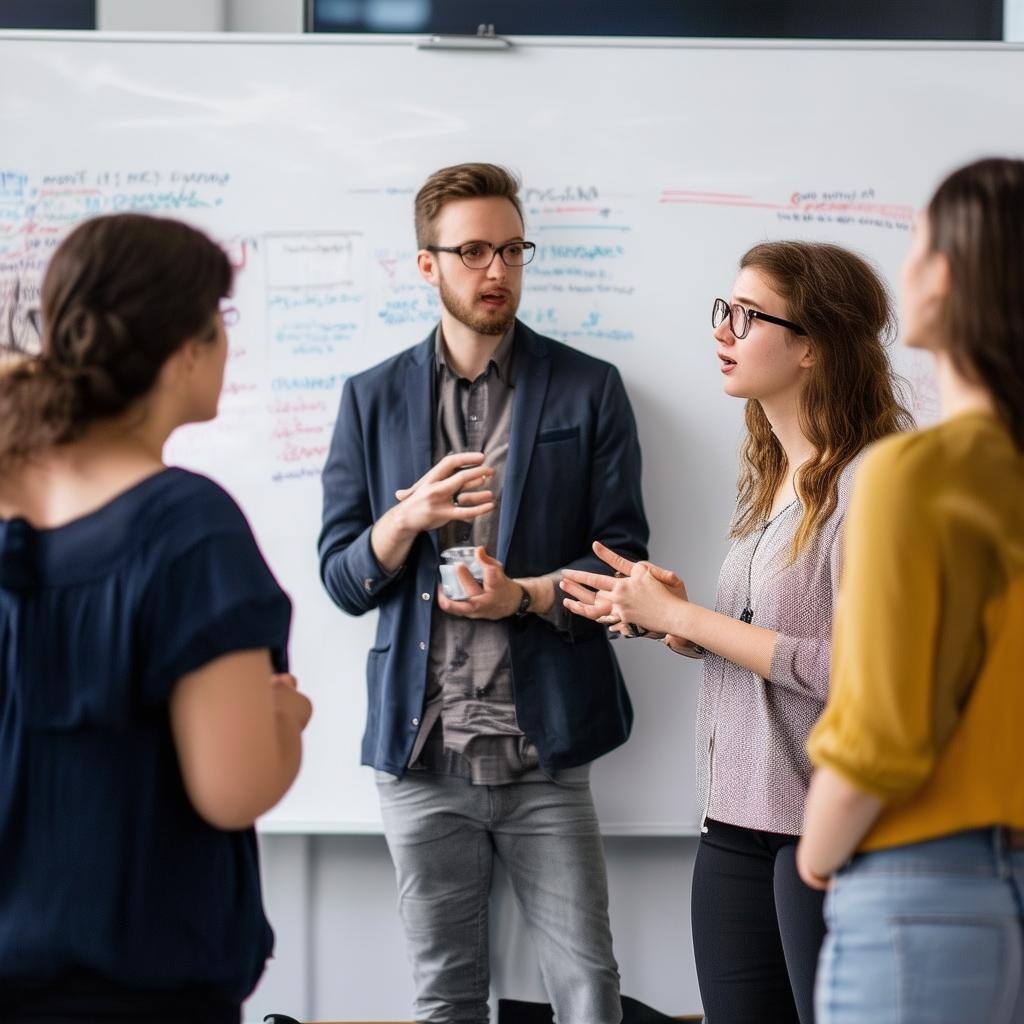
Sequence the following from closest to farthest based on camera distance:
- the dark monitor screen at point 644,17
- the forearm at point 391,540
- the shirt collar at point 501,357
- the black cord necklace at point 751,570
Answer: the black cord necklace at point 751,570
the forearm at point 391,540
the shirt collar at point 501,357
the dark monitor screen at point 644,17

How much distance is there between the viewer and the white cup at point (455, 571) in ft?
6.89

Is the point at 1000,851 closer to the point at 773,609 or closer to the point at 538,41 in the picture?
the point at 773,609

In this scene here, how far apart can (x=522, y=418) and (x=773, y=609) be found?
0.76 m

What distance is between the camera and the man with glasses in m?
2.29

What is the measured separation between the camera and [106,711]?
1.08 metres

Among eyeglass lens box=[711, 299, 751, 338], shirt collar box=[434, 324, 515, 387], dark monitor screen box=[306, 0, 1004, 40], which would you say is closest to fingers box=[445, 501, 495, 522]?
shirt collar box=[434, 324, 515, 387]

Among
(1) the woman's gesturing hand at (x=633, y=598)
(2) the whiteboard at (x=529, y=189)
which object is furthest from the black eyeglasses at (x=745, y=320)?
(2) the whiteboard at (x=529, y=189)

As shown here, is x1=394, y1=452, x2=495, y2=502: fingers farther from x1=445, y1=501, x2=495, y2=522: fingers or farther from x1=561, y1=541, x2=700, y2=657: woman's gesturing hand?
x1=561, y1=541, x2=700, y2=657: woman's gesturing hand

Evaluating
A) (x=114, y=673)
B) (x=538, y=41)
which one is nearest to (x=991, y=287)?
(x=114, y=673)

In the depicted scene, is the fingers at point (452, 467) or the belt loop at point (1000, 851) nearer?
the belt loop at point (1000, 851)

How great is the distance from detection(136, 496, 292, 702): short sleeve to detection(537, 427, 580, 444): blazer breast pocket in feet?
4.27

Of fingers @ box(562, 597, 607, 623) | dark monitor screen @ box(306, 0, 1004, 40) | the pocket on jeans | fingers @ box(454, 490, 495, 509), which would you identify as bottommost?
the pocket on jeans

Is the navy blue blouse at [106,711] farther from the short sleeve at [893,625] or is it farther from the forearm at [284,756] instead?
the short sleeve at [893,625]

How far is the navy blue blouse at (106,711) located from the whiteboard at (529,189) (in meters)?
1.52
